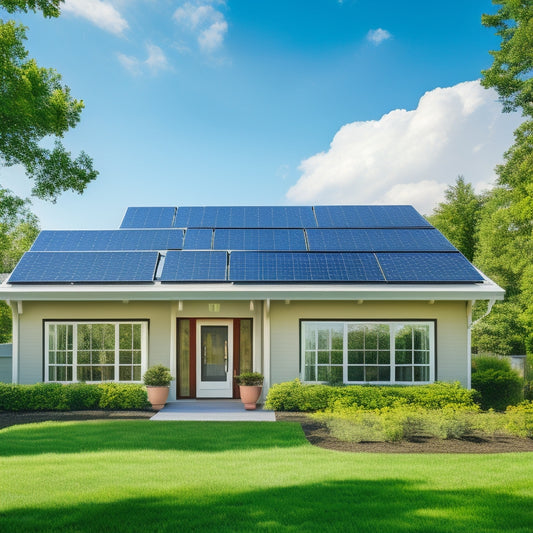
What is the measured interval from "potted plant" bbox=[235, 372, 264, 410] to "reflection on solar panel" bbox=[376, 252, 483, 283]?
13.7ft

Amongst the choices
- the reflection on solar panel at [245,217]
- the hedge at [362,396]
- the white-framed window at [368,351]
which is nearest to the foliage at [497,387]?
the hedge at [362,396]

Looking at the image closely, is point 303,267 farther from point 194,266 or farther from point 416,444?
point 416,444

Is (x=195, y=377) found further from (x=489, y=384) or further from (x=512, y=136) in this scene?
(x=512, y=136)

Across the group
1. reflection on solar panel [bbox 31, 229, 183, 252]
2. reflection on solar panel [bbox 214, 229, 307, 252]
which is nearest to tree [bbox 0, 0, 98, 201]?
reflection on solar panel [bbox 31, 229, 183, 252]

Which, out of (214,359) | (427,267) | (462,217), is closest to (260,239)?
(214,359)

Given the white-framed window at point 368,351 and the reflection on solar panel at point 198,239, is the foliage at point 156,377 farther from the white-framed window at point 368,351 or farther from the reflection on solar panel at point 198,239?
the reflection on solar panel at point 198,239

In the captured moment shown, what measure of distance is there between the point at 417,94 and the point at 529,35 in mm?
6593

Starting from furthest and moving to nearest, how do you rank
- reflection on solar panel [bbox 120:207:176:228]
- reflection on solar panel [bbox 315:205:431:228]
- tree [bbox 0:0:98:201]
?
reflection on solar panel [bbox 120:207:176:228]
reflection on solar panel [bbox 315:205:431:228]
tree [bbox 0:0:98:201]

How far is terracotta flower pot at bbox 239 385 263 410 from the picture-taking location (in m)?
13.9

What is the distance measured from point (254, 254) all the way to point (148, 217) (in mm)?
5112

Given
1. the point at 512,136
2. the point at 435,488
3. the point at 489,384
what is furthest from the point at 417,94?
the point at 435,488

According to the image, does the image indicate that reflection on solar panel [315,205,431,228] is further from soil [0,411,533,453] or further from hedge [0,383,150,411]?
hedge [0,383,150,411]

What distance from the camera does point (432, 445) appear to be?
10188 mm

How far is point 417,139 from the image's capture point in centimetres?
3503
